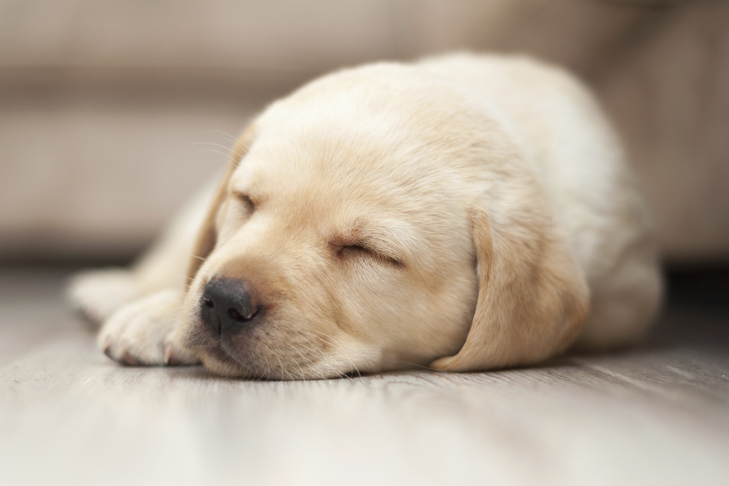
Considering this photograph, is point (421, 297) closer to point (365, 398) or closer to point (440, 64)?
point (365, 398)

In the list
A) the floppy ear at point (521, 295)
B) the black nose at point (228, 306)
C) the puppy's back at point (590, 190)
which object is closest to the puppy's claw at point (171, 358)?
the black nose at point (228, 306)

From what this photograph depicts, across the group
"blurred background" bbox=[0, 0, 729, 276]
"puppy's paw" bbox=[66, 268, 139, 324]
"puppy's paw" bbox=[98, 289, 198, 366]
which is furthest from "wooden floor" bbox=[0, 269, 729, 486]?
"blurred background" bbox=[0, 0, 729, 276]

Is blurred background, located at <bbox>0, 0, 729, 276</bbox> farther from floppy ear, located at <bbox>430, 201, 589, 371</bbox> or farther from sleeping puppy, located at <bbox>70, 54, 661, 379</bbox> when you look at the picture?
floppy ear, located at <bbox>430, 201, 589, 371</bbox>

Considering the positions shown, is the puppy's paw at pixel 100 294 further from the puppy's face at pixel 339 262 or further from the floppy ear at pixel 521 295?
the floppy ear at pixel 521 295

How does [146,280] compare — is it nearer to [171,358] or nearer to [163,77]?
[171,358]

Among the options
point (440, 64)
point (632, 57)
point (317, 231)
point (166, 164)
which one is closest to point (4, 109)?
point (166, 164)

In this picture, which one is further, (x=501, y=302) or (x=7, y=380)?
(x=501, y=302)

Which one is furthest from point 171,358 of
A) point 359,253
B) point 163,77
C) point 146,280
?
point 163,77
